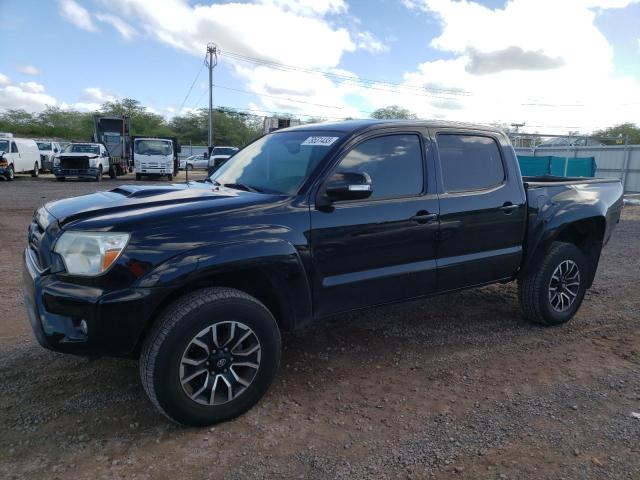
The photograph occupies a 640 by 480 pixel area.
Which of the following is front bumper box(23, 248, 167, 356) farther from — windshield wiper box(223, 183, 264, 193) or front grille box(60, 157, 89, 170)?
front grille box(60, 157, 89, 170)

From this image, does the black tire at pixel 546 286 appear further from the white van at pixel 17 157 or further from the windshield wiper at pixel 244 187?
the white van at pixel 17 157

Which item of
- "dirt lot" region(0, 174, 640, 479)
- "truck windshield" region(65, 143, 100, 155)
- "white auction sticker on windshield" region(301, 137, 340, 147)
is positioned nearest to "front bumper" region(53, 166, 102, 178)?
"truck windshield" region(65, 143, 100, 155)

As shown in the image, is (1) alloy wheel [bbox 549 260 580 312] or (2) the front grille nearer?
(1) alloy wheel [bbox 549 260 580 312]

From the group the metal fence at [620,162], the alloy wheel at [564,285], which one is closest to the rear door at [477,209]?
the alloy wheel at [564,285]

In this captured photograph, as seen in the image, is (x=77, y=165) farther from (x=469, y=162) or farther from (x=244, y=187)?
(x=469, y=162)

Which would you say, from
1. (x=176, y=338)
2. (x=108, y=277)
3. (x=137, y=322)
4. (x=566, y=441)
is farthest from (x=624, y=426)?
(x=108, y=277)

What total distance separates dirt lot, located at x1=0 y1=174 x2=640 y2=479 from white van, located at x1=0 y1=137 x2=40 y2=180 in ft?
66.3

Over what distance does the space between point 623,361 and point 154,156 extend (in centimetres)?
2284

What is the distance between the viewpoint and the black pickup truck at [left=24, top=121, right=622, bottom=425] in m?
2.66

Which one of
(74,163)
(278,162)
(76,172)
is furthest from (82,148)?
(278,162)

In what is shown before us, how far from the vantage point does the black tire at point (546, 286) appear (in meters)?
4.39

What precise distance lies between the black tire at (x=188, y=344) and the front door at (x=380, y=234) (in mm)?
472

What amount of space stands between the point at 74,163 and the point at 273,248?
22261 mm

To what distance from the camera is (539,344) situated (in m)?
4.19
